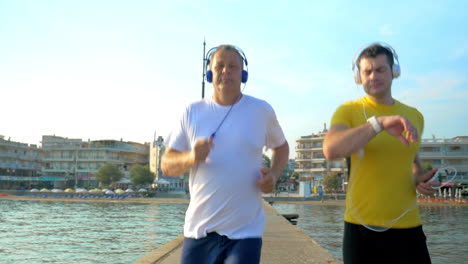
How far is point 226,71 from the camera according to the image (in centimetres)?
232

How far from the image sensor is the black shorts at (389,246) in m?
2.03

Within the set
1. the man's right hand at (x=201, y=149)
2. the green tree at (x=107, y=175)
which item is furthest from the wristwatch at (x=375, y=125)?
the green tree at (x=107, y=175)

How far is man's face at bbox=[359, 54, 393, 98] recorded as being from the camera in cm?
211

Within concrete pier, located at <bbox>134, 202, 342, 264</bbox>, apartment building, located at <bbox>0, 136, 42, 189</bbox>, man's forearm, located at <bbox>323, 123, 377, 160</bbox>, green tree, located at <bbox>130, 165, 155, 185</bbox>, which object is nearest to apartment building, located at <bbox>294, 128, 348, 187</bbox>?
green tree, located at <bbox>130, 165, 155, 185</bbox>

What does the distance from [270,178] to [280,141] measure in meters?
0.34

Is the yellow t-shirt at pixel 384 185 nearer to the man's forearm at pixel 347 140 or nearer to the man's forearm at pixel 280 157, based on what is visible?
the man's forearm at pixel 347 140

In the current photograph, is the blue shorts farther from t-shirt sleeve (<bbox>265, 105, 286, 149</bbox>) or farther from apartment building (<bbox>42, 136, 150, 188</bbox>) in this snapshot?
apartment building (<bbox>42, 136, 150, 188</bbox>)

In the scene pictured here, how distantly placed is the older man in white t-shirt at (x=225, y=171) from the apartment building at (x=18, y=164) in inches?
3492

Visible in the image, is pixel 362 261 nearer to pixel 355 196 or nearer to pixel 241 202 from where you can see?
pixel 355 196

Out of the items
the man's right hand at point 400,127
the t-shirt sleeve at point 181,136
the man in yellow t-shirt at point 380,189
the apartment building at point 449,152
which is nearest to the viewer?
the man's right hand at point 400,127

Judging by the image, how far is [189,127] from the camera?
2338 mm

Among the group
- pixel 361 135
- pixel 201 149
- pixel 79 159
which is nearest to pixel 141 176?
pixel 79 159

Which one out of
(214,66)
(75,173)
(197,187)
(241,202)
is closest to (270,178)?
(241,202)

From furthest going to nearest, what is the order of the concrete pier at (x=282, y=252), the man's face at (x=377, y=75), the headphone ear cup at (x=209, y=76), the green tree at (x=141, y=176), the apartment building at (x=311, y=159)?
the apartment building at (x=311, y=159) → the green tree at (x=141, y=176) → the concrete pier at (x=282, y=252) → the headphone ear cup at (x=209, y=76) → the man's face at (x=377, y=75)
